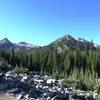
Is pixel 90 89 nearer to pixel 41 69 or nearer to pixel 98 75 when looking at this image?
pixel 98 75

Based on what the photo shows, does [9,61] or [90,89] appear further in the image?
[9,61]

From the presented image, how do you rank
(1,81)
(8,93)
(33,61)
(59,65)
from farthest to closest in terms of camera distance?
(33,61) → (59,65) → (1,81) → (8,93)

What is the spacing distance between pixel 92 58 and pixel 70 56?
9689 mm

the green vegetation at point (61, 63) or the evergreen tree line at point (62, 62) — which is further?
the evergreen tree line at point (62, 62)

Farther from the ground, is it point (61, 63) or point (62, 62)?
point (62, 62)

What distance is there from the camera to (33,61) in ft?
436

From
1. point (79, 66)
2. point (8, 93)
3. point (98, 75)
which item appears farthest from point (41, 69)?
point (8, 93)

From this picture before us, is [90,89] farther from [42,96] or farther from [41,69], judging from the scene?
[41,69]

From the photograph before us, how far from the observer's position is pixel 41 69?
5007 inches

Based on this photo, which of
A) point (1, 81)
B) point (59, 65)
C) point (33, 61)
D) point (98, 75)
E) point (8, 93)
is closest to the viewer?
point (8, 93)

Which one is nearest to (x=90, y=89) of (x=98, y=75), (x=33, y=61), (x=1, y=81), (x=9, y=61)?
(x=1, y=81)

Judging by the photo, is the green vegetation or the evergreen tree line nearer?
the green vegetation

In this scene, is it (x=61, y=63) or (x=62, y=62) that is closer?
(x=61, y=63)

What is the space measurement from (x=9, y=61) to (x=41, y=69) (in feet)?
61.7
